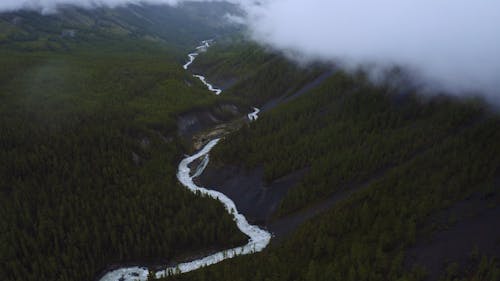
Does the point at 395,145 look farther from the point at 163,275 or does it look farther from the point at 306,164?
the point at 163,275

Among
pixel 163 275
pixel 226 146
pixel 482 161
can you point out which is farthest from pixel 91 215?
pixel 482 161

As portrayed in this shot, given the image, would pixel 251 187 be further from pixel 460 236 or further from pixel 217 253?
pixel 460 236

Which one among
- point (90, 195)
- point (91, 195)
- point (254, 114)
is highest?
point (254, 114)

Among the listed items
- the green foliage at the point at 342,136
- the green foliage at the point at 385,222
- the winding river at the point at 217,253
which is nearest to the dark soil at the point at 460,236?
the green foliage at the point at 385,222

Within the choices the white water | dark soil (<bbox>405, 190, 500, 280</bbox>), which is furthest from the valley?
the white water

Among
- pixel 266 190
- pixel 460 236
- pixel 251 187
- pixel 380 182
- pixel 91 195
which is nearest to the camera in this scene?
pixel 460 236

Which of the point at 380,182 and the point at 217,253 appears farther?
the point at 380,182

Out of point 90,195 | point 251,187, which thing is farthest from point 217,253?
point 90,195

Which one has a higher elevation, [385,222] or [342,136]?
[342,136]
